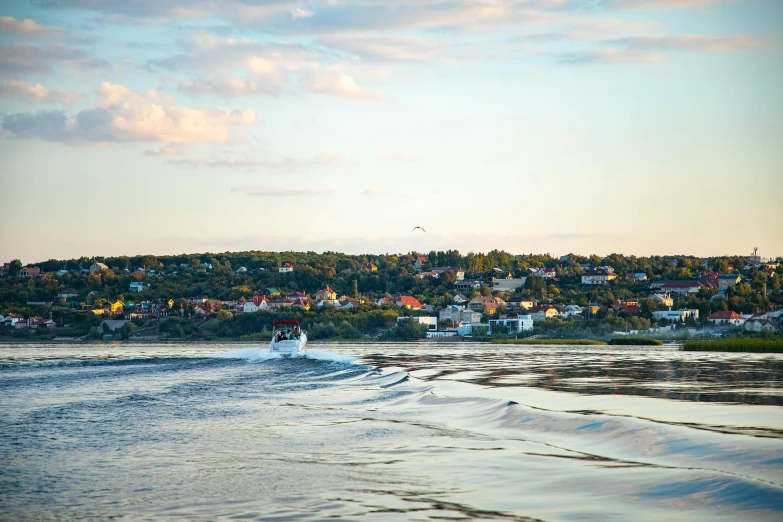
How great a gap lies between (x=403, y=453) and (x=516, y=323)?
10798 centimetres

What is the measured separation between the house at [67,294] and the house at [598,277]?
10746 cm

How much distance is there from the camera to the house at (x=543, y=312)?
12506 cm

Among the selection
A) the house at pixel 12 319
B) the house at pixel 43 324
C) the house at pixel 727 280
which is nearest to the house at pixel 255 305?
the house at pixel 43 324

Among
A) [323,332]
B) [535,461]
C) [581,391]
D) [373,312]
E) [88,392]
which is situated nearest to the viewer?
[535,461]

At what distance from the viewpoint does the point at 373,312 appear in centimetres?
12688

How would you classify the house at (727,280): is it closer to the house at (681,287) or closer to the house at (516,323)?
the house at (681,287)

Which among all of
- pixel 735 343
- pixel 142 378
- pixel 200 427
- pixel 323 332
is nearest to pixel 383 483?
pixel 200 427

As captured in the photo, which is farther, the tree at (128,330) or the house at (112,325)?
the house at (112,325)

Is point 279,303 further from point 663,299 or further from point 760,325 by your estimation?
point 760,325

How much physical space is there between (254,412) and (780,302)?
120 m

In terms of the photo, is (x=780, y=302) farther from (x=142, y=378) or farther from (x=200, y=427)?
(x=200, y=427)

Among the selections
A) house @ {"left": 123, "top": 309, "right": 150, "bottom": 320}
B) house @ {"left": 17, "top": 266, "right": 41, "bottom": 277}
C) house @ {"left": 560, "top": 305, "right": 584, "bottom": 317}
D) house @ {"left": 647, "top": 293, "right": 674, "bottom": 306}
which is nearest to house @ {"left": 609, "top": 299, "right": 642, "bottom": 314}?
house @ {"left": 647, "top": 293, "right": 674, "bottom": 306}

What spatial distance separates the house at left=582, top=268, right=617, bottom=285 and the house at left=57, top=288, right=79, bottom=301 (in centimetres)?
10746

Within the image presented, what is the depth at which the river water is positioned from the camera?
1131 centimetres
